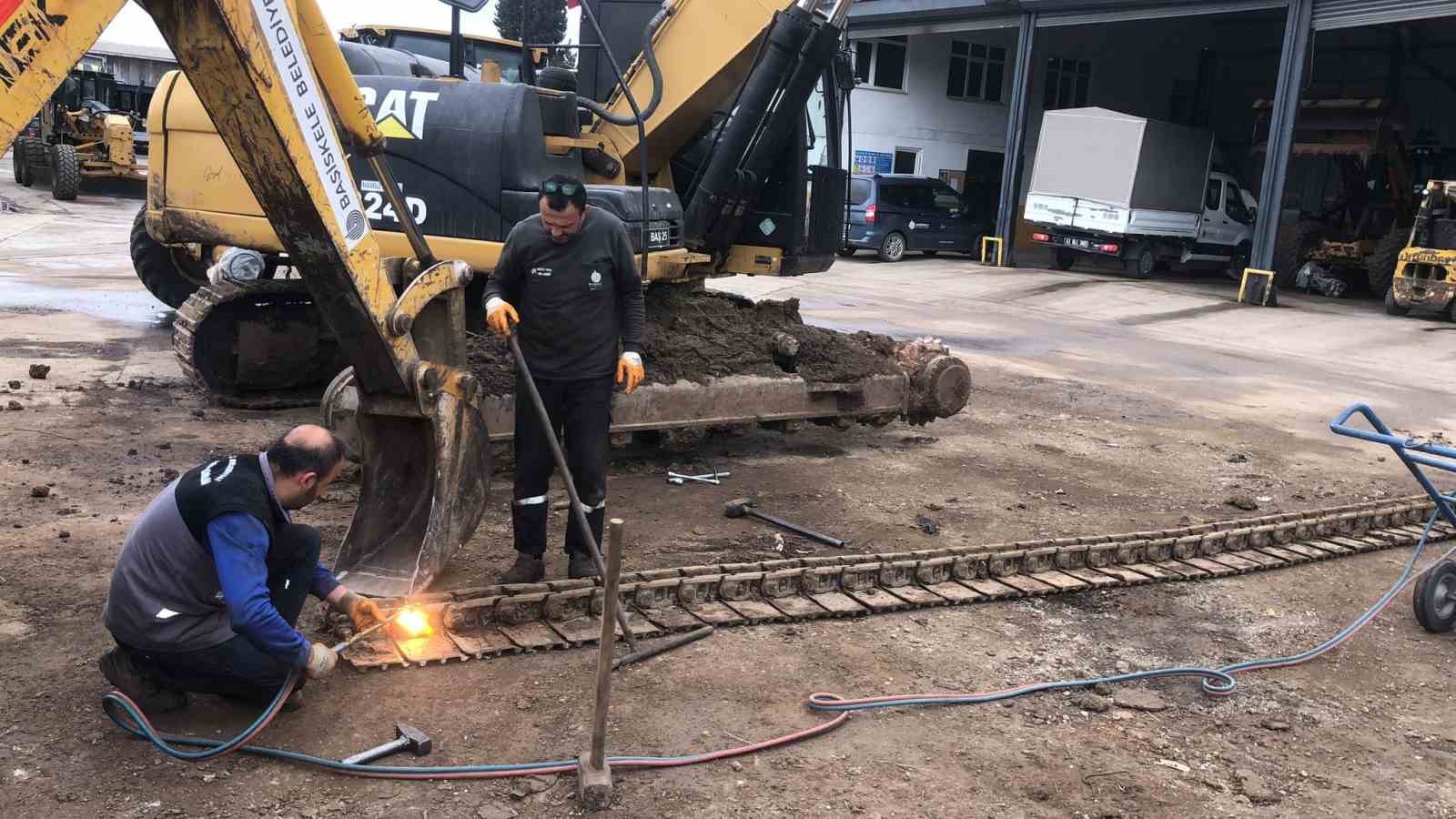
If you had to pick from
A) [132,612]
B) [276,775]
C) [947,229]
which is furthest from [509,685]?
[947,229]

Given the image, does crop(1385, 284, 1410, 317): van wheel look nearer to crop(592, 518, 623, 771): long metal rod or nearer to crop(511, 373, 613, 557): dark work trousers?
crop(511, 373, 613, 557): dark work trousers

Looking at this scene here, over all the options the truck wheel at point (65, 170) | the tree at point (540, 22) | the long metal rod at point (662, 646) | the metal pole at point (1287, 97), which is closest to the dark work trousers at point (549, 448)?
the long metal rod at point (662, 646)

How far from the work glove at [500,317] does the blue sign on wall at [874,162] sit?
1000 inches

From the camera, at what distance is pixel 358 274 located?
185 inches

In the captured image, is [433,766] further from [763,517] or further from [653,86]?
[653,86]

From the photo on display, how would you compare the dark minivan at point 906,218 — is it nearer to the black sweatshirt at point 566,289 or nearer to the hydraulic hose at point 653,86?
the hydraulic hose at point 653,86

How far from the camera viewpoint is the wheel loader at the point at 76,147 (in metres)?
26.2

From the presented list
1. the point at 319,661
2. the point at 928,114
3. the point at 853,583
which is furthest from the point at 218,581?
the point at 928,114

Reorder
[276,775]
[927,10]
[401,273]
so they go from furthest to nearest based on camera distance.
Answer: [927,10] < [401,273] < [276,775]

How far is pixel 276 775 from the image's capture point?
370 cm

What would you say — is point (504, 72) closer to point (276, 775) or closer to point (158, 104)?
point (158, 104)

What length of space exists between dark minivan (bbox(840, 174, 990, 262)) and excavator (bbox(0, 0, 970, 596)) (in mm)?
15446

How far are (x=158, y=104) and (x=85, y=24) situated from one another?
478 centimetres

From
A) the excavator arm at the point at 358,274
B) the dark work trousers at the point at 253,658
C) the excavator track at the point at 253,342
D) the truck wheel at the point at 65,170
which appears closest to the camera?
the dark work trousers at the point at 253,658
